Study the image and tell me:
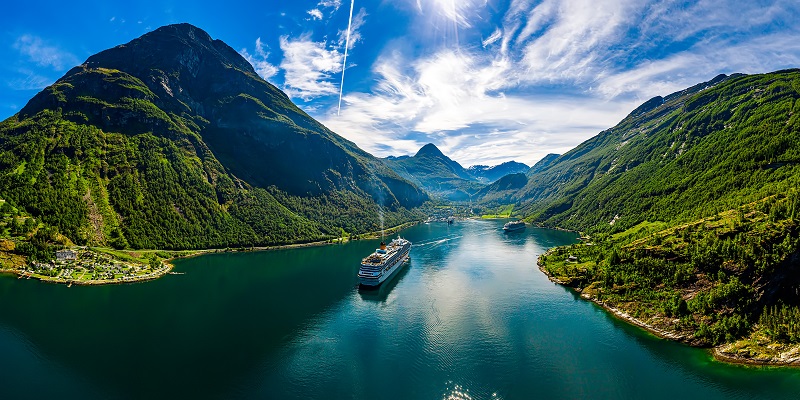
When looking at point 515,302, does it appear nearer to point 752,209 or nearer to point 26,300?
point 752,209

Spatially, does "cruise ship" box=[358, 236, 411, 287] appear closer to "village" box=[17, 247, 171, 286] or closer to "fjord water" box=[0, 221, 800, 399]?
"fjord water" box=[0, 221, 800, 399]

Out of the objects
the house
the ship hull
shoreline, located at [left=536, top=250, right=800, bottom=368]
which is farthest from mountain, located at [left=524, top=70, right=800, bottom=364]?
the house

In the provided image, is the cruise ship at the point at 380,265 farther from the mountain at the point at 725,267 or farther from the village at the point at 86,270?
the village at the point at 86,270

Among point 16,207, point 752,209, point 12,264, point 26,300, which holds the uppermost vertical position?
point 16,207

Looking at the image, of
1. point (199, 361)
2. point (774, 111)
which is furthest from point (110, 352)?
point (774, 111)

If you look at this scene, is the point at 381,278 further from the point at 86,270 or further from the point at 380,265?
the point at 86,270

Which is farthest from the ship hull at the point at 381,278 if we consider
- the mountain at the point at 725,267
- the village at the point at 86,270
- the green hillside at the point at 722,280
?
the village at the point at 86,270
